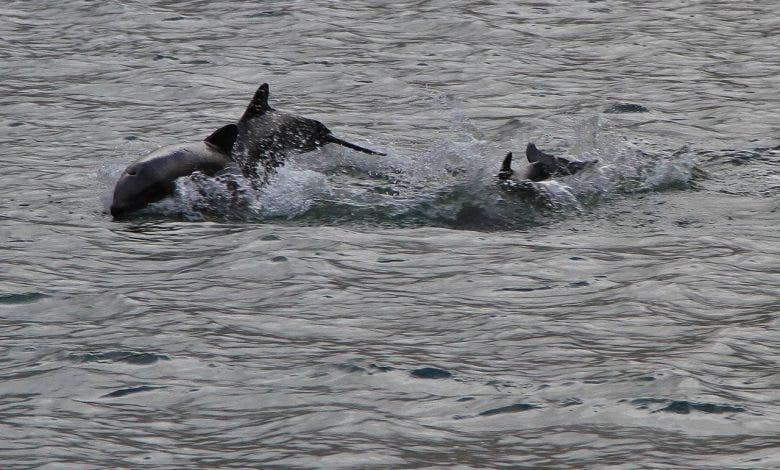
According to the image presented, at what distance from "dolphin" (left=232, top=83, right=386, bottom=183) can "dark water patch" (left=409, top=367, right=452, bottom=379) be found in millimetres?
4650

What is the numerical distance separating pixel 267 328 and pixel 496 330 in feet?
4.59

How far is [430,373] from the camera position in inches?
320

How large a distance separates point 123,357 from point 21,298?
5.09 ft

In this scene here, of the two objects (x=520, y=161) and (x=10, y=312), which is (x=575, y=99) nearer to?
(x=520, y=161)

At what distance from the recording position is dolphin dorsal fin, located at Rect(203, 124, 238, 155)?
41.4 feet

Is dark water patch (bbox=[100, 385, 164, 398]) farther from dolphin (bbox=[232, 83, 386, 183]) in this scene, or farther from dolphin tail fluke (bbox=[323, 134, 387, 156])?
dolphin tail fluke (bbox=[323, 134, 387, 156])

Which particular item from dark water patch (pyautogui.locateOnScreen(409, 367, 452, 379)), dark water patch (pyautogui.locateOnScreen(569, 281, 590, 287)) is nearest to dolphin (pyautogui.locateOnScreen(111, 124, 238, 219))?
dark water patch (pyautogui.locateOnScreen(569, 281, 590, 287))

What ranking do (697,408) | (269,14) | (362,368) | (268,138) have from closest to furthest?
(697,408)
(362,368)
(268,138)
(269,14)

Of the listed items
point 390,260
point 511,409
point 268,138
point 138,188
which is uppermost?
point 268,138

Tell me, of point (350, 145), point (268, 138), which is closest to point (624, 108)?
point (350, 145)

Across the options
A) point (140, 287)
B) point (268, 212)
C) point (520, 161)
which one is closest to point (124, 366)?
point (140, 287)

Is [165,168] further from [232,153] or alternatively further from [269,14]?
[269,14]

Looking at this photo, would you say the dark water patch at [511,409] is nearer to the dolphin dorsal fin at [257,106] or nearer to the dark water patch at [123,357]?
the dark water patch at [123,357]

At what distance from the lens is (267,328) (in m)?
9.01
